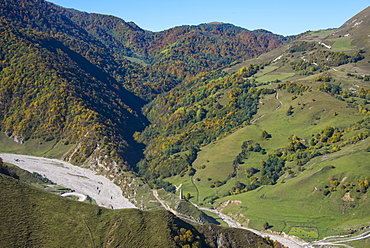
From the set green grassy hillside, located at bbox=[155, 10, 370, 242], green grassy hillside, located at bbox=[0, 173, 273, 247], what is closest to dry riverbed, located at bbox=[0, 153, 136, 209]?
green grassy hillside, located at bbox=[155, 10, 370, 242]

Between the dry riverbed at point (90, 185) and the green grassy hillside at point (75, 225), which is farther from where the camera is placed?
the dry riverbed at point (90, 185)

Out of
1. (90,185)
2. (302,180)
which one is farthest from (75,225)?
(90,185)

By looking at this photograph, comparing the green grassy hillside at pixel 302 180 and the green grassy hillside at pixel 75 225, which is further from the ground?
the green grassy hillside at pixel 75 225

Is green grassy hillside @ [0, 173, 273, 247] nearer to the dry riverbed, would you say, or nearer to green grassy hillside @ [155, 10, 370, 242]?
green grassy hillside @ [155, 10, 370, 242]

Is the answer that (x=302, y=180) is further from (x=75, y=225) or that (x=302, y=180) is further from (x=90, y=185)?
(x=90, y=185)

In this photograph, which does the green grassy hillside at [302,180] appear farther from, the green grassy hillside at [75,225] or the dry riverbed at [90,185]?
the green grassy hillside at [75,225]

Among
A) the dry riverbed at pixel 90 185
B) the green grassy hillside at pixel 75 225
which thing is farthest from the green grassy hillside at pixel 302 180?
the green grassy hillside at pixel 75 225

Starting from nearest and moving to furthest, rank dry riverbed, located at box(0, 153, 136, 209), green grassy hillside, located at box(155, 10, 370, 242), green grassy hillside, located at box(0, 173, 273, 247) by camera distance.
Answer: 1. green grassy hillside, located at box(0, 173, 273, 247)
2. green grassy hillside, located at box(155, 10, 370, 242)
3. dry riverbed, located at box(0, 153, 136, 209)

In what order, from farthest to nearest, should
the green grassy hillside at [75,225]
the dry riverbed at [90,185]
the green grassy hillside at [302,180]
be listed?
the dry riverbed at [90,185]
the green grassy hillside at [302,180]
the green grassy hillside at [75,225]

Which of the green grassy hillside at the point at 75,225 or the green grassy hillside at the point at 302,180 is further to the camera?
the green grassy hillside at the point at 302,180

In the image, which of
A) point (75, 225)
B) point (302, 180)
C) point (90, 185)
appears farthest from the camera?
point (90, 185)

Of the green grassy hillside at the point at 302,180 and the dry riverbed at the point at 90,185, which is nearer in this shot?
the green grassy hillside at the point at 302,180

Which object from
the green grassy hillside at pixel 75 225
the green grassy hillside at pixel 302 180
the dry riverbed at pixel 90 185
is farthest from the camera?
the dry riverbed at pixel 90 185

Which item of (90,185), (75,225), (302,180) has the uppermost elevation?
(75,225)
